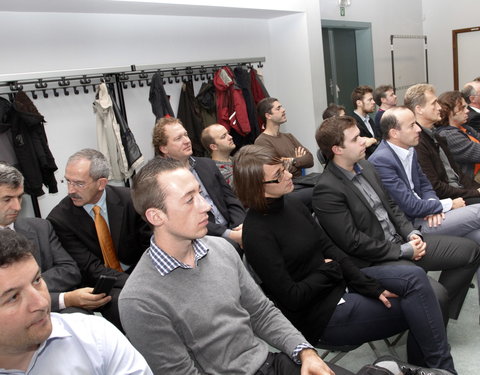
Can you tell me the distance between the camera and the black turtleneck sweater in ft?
5.85

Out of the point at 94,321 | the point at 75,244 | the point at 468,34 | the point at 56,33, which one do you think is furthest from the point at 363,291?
the point at 468,34

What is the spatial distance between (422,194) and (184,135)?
168 centimetres

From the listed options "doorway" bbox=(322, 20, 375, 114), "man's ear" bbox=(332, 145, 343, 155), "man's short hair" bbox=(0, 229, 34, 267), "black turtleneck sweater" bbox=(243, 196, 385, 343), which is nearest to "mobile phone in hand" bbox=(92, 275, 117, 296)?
"black turtleneck sweater" bbox=(243, 196, 385, 343)

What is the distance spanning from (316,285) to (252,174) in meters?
0.55

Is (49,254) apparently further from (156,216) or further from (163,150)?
(163,150)

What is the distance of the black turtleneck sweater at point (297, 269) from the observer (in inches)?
70.2

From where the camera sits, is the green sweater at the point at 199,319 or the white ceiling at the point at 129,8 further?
the white ceiling at the point at 129,8

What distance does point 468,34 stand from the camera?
7.99 meters

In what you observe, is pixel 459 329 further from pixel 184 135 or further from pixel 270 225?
pixel 184 135

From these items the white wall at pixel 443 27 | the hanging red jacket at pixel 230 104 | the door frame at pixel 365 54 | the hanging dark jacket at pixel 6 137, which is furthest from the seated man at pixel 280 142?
the white wall at pixel 443 27

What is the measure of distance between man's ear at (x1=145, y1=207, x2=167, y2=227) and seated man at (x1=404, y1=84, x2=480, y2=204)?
2.27 m

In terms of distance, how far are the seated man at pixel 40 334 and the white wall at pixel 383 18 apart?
19.9ft

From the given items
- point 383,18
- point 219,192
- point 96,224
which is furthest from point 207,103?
point 383,18

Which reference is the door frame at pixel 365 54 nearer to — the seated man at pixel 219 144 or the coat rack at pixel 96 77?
the coat rack at pixel 96 77
